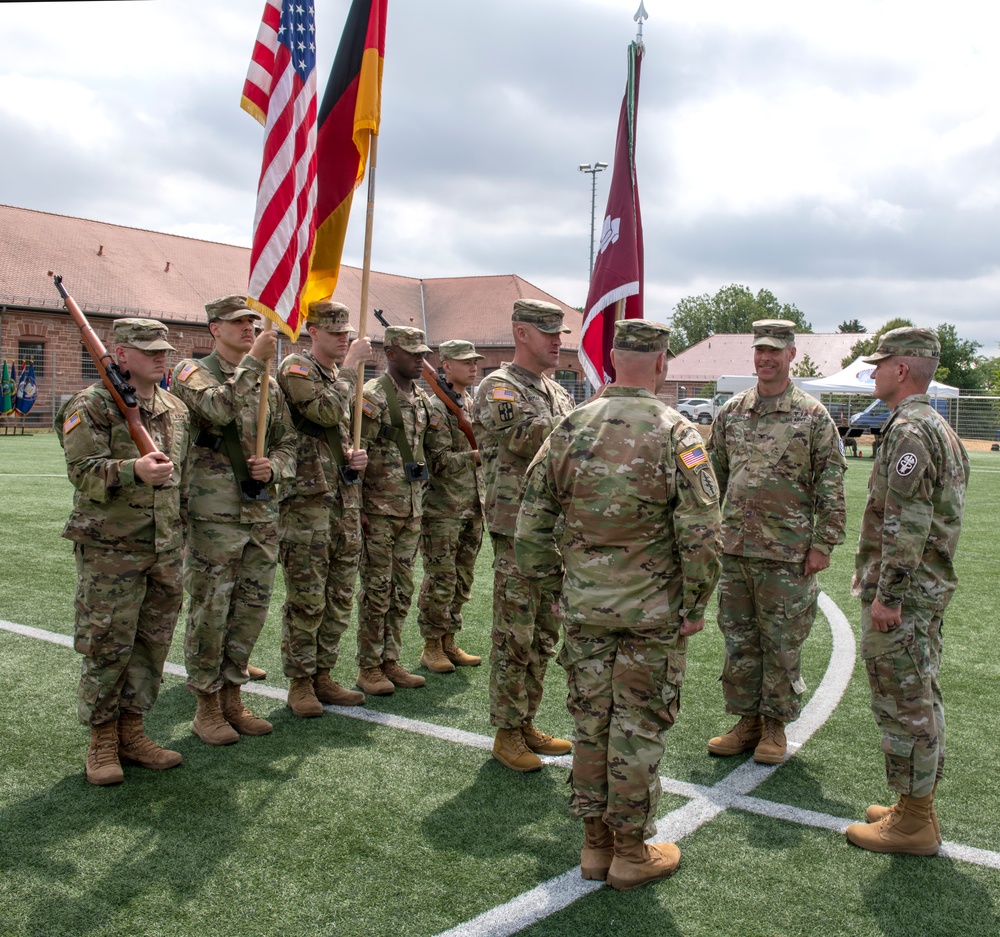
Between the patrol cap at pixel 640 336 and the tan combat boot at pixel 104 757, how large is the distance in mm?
3173

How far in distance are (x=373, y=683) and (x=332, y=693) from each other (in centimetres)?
32

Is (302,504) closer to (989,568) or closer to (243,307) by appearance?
(243,307)

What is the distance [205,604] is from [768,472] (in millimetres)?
3226

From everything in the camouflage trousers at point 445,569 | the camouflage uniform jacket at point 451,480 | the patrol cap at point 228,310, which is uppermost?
the patrol cap at point 228,310

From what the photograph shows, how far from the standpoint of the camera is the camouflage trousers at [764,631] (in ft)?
Result: 16.2

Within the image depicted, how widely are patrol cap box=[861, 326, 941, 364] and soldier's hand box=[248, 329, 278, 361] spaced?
308cm

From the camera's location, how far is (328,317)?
5590 mm

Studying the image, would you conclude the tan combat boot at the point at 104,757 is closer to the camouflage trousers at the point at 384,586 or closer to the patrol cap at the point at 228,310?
the camouflage trousers at the point at 384,586

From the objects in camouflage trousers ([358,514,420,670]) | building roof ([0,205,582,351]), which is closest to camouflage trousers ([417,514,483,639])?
camouflage trousers ([358,514,420,670])

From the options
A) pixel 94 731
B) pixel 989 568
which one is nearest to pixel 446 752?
pixel 94 731

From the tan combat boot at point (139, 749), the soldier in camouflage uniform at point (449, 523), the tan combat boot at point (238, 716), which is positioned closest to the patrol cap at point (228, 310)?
the soldier in camouflage uniform at point (449, 523)

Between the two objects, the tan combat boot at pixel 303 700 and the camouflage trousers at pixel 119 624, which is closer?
the camouflage trousers at pixel 119 624

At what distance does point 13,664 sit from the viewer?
6.02 metres

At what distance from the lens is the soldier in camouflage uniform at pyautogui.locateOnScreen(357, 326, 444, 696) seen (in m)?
5.87
